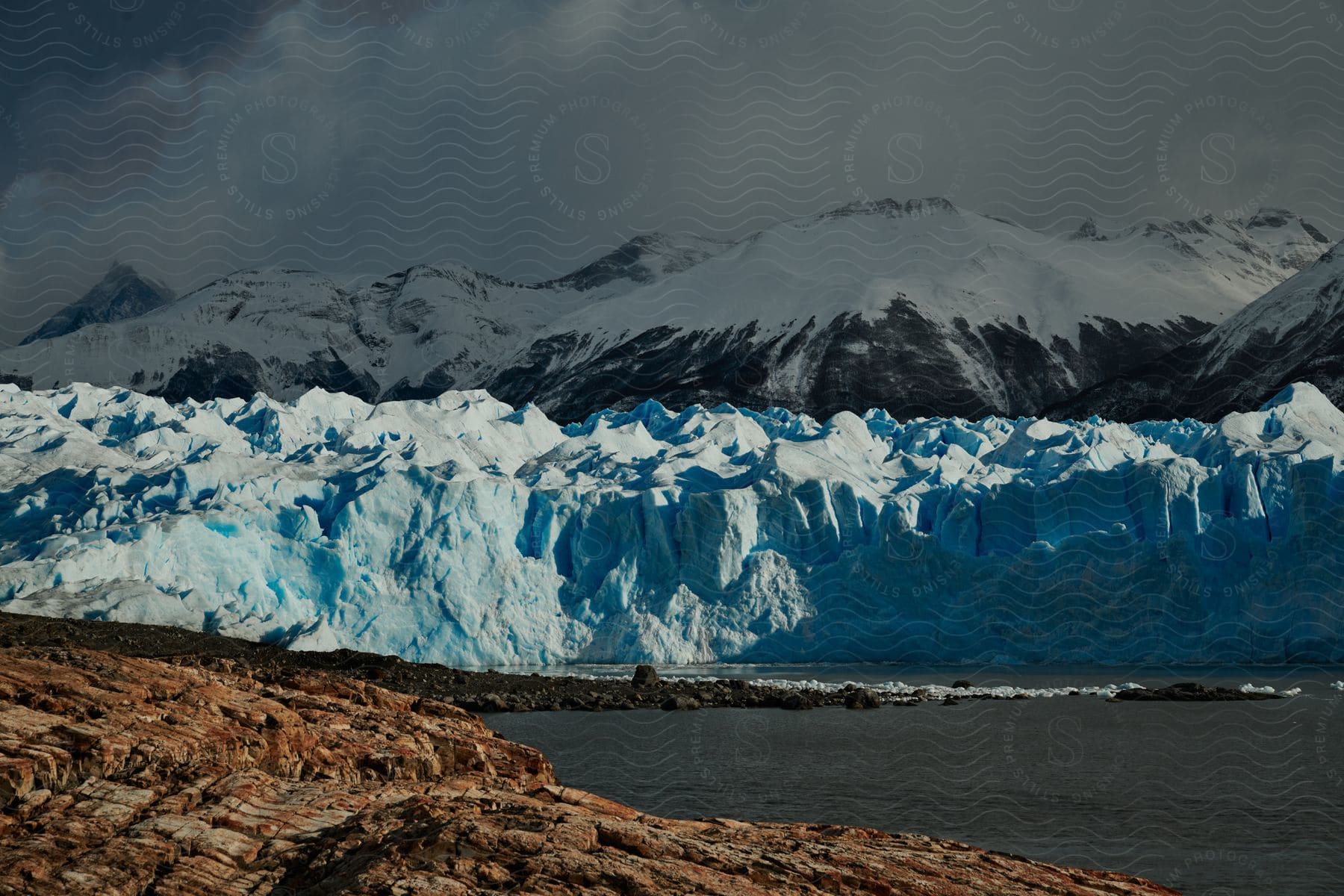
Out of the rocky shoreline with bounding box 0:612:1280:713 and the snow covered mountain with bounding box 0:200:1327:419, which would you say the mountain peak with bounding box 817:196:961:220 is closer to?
the snow covered mountain with bounding box 0:200:1327:419

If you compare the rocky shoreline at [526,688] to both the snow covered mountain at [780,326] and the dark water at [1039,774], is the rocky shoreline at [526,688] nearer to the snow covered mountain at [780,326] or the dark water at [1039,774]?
the dark water at [1039,774]

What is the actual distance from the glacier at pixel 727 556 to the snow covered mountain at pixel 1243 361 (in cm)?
4366

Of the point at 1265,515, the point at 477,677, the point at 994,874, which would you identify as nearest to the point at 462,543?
the point at 477,677

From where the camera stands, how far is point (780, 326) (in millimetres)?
113562

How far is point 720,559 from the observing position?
1284 inches

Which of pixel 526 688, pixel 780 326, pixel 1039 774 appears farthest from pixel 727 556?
pixel 780 326

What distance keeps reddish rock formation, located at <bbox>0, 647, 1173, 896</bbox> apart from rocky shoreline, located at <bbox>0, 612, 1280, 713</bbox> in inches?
655

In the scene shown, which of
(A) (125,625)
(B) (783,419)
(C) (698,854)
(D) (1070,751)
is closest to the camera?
(C) (698,854)

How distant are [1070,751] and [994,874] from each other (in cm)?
1345

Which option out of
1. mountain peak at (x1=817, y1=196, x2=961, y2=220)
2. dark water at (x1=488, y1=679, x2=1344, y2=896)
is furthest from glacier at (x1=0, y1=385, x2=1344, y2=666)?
mountain peak at (x1=817, y1=196, x2=961, y2=220)

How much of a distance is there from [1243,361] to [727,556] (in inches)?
2470

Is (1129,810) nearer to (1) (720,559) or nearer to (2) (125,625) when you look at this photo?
(1) (720,559)

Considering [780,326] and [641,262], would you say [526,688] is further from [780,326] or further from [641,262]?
[641,262]

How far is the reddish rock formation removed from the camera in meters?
6.22
